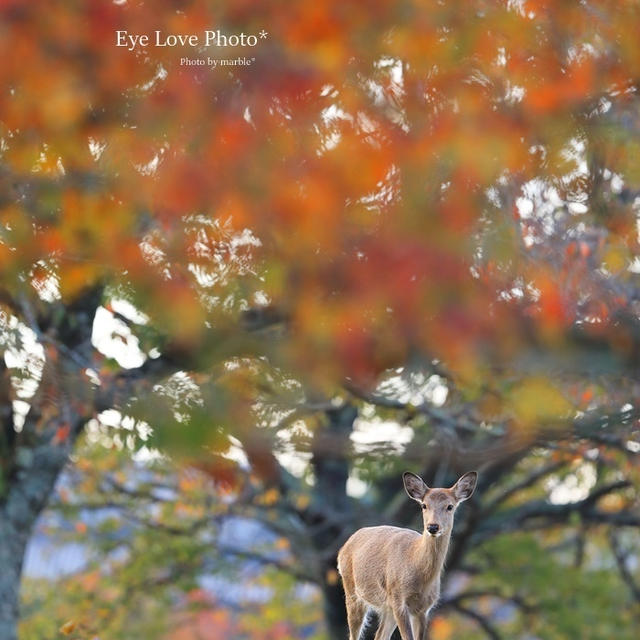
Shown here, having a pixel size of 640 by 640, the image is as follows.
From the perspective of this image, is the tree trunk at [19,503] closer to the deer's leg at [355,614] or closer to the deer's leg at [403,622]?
the deer's leg at [355,614]

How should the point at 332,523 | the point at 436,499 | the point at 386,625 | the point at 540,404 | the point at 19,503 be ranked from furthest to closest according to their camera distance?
the point at 332,523 → the point at 19,503 → the point at 540,404 → the point at 386,625 → the point at 436,499

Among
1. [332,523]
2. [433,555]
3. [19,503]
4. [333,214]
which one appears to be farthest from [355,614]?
[332,523]

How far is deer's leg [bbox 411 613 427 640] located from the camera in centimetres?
541

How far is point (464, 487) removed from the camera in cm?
513

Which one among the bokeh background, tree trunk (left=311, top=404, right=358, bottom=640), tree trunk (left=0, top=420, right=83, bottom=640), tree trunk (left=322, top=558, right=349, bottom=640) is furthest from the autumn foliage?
tree trunk (left=322, top=558, right=349, bottom=640)

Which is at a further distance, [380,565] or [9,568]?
[9,568]

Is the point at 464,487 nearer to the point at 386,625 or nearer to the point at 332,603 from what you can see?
the point at 386,625

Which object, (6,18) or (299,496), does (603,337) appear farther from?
(299,496)

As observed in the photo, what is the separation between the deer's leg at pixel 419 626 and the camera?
541cm

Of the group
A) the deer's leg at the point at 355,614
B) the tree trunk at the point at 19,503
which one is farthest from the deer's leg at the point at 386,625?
the tree trunk at the point at 19,503

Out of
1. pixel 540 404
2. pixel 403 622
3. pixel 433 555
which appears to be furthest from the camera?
pixel 540 404

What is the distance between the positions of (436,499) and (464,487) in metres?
0.18

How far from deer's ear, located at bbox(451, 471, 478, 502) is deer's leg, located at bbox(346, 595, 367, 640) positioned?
853 mm

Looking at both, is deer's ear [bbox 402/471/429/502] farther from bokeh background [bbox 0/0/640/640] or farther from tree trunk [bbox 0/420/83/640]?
tree trunk [bbox 0/420/83/640]
